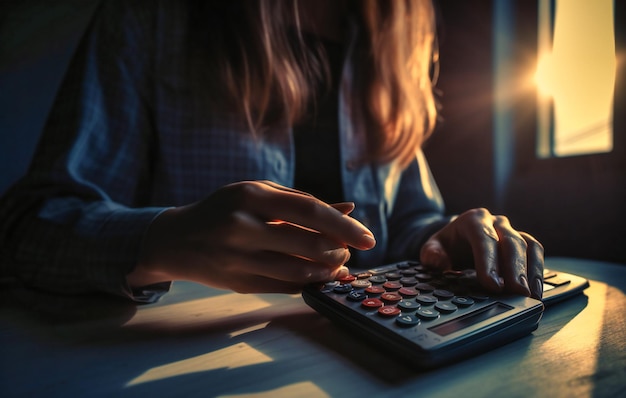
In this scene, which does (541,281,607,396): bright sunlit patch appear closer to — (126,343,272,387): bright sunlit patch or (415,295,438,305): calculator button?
(415,295,438,305): calculator button

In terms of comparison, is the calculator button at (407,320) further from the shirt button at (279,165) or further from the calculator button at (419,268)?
the shirt button at (279,165)

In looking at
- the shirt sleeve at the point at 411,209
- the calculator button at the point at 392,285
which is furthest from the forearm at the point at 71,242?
the shirt sleeve at the point at 411,209

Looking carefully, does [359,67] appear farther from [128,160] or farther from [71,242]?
[71,242]

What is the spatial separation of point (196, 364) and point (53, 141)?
15.4 inches

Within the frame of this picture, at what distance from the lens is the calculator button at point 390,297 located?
281 mm

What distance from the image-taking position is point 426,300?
0.91 ft

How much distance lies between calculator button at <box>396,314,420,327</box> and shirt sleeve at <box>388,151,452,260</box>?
370 mm

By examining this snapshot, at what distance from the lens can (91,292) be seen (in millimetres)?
367

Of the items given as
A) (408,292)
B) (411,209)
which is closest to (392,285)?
(408,292)

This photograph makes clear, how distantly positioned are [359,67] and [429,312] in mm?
623

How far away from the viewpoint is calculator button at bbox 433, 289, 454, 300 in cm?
29

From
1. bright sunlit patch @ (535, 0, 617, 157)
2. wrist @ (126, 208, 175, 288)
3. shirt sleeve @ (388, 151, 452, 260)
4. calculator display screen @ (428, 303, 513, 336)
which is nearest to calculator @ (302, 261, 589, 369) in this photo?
calculator display screen @ (428, 303, 513, 336)

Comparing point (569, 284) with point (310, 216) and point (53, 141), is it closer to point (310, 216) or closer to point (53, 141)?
point (310, 216)

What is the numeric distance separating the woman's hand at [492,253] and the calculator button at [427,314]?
0.08m
